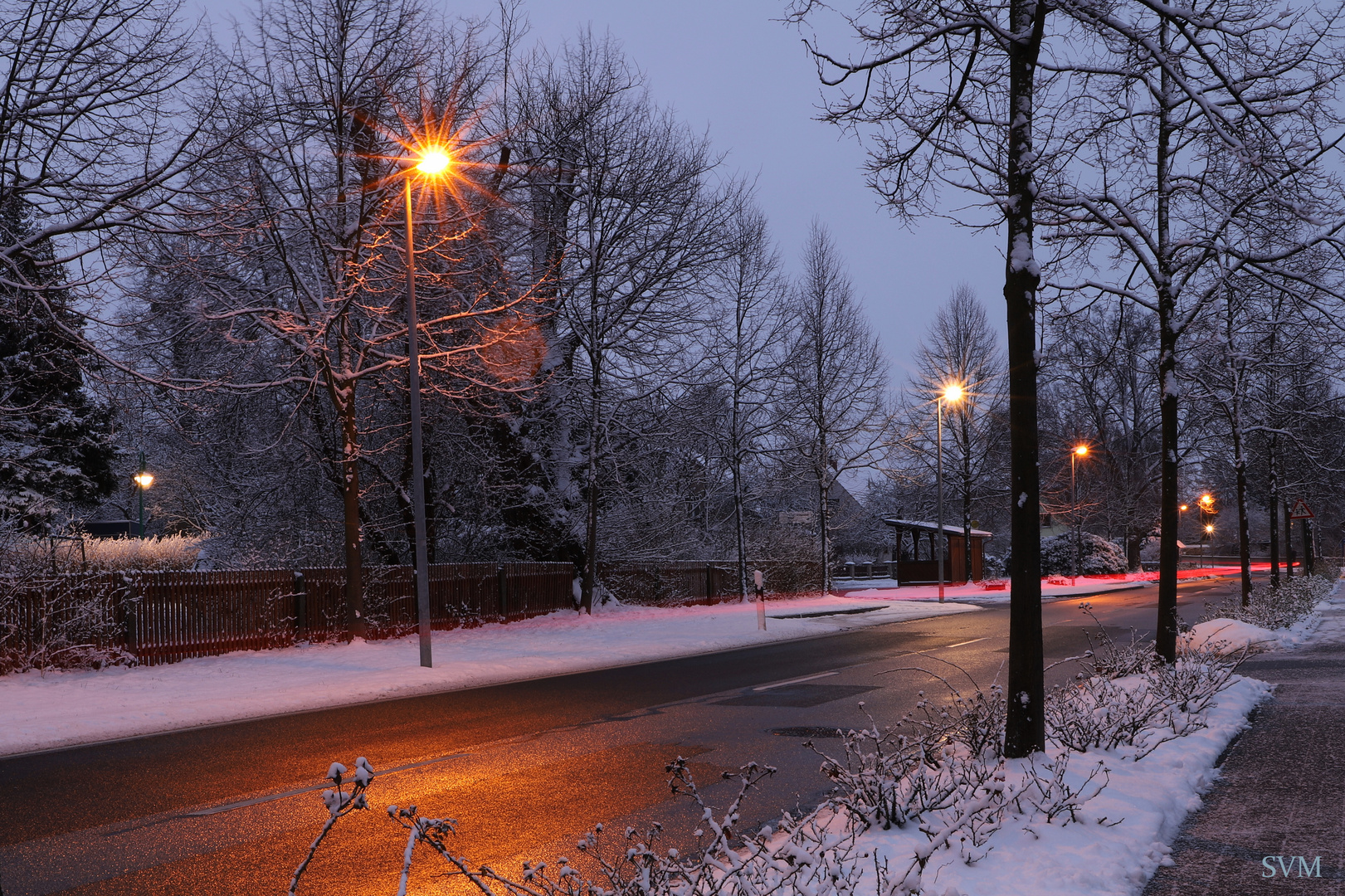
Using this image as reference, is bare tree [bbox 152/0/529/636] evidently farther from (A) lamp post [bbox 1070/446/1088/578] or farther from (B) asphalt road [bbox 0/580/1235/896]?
(A) lamp post [bbox 1070/446/1088/578]

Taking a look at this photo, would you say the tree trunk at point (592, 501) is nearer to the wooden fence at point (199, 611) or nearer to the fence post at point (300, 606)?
the wooden fence at point (199, 611)

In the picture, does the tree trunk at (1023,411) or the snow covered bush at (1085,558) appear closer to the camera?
the tree trunk at (1023,411)

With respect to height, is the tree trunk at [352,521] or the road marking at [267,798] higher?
the tree trunk at [352,521]

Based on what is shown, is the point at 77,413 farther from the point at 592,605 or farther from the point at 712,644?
the point at 712,644

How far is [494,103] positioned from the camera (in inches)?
897

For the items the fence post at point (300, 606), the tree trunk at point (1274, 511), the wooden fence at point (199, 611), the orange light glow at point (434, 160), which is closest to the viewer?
the wooden fence at point (199, 611)

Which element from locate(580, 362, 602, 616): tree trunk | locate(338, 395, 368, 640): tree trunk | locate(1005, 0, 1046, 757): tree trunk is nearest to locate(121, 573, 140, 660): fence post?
locate(338, 395, 368, 640): tree trunk

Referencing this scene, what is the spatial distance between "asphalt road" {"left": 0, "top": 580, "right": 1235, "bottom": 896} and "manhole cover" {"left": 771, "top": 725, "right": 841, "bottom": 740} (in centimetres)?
4

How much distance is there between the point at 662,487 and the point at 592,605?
3.97 metres

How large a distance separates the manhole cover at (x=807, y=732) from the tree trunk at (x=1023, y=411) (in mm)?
2992

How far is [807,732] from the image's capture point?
390 inches

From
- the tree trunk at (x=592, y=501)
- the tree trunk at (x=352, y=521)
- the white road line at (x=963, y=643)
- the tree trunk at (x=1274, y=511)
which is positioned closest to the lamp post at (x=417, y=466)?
the tree trunk at (x=352, y=521)

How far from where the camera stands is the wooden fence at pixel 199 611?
13.7m

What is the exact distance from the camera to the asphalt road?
227 inches
